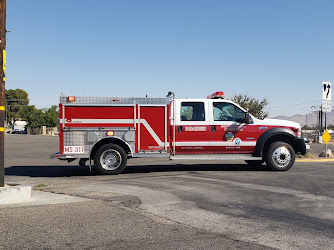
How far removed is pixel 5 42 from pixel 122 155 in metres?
5.22

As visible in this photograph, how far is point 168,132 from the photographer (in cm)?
1204

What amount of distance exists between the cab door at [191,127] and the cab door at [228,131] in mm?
193

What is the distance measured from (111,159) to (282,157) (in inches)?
210

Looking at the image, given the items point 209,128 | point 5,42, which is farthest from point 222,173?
point 5,42

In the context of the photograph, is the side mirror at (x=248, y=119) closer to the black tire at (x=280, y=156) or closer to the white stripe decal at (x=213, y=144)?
the white stripe decal at (x=213, y=144)

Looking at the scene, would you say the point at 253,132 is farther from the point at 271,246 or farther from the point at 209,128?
the point at 271,246

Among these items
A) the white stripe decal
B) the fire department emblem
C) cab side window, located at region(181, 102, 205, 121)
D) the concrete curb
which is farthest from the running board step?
the concrete curb

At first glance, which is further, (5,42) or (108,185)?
(108,185)

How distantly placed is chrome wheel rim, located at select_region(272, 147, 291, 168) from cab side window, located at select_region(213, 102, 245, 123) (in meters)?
1.47

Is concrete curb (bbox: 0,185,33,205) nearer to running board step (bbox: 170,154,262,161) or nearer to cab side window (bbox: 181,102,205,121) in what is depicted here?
running board step (bbox: 170,154,262,161)

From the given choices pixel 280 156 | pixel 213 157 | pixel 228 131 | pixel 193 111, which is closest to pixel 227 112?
pixel 228 131

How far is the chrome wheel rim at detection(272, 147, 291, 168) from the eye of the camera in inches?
487

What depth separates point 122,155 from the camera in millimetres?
11672

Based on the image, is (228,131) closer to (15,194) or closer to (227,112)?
(227,112)
